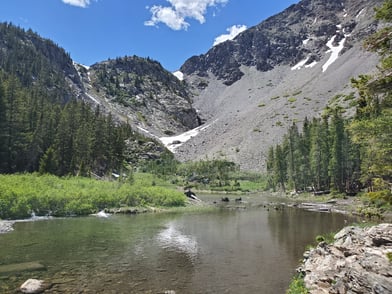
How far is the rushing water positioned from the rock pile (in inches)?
105

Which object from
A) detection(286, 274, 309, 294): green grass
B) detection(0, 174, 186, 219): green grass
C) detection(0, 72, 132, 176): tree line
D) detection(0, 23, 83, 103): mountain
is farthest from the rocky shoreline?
detection(0, 23, 83, 103): mountain

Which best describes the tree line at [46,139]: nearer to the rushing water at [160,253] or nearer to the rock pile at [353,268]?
the rushing water at [160,253]

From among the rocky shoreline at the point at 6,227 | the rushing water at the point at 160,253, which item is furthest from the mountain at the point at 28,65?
the rushing water at the point at 160,253

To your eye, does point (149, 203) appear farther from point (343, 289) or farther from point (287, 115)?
point (287, 115)

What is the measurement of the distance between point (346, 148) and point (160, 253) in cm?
5597

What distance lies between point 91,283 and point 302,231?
23.5 meters

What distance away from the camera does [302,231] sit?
35781mm

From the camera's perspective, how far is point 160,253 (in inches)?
1045

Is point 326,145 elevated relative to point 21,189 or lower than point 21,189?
elevated

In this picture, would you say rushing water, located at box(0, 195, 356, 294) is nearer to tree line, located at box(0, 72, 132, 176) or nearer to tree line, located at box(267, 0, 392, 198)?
tree line, located at box(267, 0, 392, 198)

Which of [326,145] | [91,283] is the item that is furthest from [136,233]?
[326,145]

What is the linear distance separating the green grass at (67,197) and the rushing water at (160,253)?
3.88 meters

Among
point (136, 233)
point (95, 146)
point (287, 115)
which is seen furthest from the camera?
point (287, 115)

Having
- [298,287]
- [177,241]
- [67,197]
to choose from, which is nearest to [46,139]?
[67,197]
